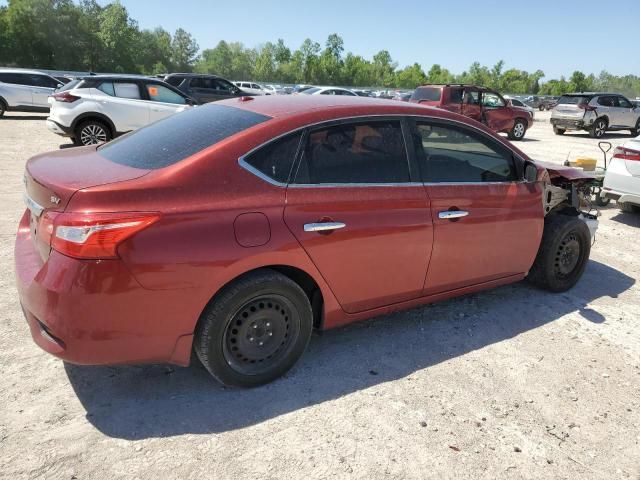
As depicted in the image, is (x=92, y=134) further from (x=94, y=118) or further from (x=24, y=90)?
(x=24, y=90)

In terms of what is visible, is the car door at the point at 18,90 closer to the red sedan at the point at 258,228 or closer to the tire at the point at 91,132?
the tire at the point at 91,132

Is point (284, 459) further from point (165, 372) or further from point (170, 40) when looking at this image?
point (170, 40)

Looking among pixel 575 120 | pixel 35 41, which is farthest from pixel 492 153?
pixel 35 41

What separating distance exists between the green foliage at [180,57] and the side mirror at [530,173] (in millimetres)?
76613

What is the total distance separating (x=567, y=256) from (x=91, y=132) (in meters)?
9.84

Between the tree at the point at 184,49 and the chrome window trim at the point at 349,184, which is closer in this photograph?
the chrome window trim at the point at 349,184

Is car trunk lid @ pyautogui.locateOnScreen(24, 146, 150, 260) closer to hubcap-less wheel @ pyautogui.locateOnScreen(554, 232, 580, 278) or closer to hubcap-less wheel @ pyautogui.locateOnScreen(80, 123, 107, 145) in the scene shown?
hubcap-less wheel @ pyautogui.locateOnScreen(554, 232, 580, 278)

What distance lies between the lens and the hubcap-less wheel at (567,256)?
14.8ft

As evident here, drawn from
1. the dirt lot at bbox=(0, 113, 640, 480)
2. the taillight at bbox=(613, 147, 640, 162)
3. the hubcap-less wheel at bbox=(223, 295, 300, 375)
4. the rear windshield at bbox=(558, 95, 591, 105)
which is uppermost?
the rear windshield at bbox=(558, 95, 591, 105)

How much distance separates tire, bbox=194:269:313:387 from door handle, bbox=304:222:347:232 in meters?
0.32

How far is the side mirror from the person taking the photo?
4016 mm

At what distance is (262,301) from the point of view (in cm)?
287

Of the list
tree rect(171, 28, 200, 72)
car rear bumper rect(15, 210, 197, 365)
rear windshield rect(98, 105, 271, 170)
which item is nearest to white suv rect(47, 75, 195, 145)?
rear windshield rect(98, 105, 271, 170)

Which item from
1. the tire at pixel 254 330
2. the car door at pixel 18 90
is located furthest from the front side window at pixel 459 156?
the car door at pixel 18 90
